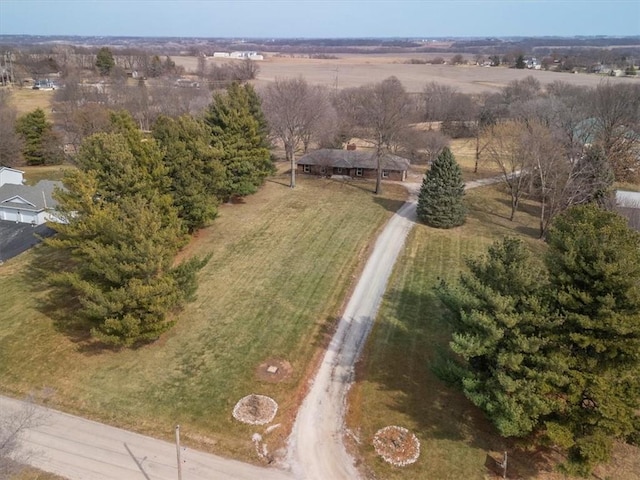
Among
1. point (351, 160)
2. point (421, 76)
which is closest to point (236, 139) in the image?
point (351, 160)

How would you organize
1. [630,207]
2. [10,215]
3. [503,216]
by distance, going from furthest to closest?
[503,216] < [10,215] < [630,207]

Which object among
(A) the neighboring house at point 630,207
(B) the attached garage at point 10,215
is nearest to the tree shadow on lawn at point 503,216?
(A) the neighboring house at point 630,207

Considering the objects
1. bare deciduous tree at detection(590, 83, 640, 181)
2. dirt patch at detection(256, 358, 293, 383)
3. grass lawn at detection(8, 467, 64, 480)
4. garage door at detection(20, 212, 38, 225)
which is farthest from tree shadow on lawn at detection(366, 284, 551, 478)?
bare deciduous tree at detection(590, 83, 640, 181)

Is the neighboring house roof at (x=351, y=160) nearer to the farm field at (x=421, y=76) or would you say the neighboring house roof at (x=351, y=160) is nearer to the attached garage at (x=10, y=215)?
the attached garage at (x=10, y=215)

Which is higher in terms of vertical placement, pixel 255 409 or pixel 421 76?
pixel 421 76

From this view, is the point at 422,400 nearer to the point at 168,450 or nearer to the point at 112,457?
the point at 168,450

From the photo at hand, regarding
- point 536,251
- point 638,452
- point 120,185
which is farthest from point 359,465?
point 536,251

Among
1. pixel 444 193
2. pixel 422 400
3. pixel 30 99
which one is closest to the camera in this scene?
pixel 422 400

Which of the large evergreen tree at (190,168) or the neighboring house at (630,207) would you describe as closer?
the neighboring house at (630,207)
